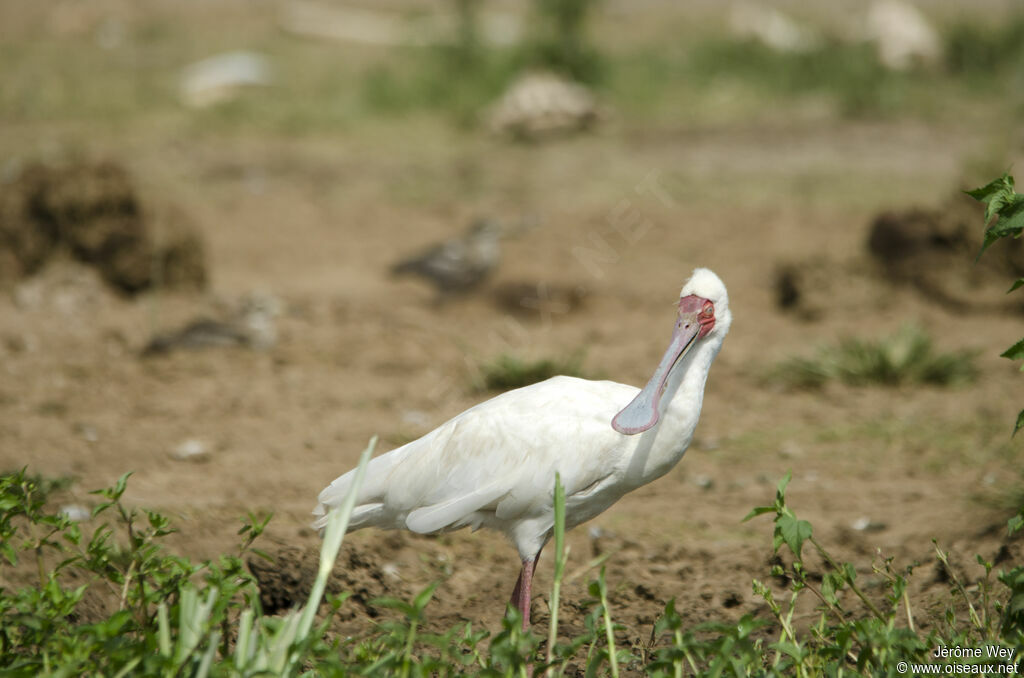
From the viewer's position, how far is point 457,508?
3.58 metres

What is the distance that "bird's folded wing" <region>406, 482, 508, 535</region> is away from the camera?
11.7 feet

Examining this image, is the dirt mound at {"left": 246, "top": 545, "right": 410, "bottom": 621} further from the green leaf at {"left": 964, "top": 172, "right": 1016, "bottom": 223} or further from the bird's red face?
the green leaf at {"left": 964, "top": 172, "right": 1016, "bottom": 223}

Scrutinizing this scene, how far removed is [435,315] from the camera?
26.4ft

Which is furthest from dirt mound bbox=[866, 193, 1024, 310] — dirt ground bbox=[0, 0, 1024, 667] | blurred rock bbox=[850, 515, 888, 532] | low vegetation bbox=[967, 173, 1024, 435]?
low vegetation bbox=[967, 173, 1024, 435]

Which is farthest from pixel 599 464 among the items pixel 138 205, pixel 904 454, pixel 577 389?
pixel 138 205

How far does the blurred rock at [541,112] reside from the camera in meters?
12.6

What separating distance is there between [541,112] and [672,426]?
31.7ft

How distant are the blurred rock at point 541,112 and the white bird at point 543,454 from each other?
30.5 ft

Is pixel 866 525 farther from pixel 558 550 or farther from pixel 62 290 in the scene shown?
pixel 62 290

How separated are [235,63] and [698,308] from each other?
1322 centimetres

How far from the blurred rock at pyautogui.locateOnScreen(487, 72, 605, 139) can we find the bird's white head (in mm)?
9317

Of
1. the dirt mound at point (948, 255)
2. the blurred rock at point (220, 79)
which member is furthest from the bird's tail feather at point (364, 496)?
the blurred rock at point (220, 79)

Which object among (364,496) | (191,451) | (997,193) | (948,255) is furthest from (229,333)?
(997,193)

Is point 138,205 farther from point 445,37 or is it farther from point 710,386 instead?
point 445,37
